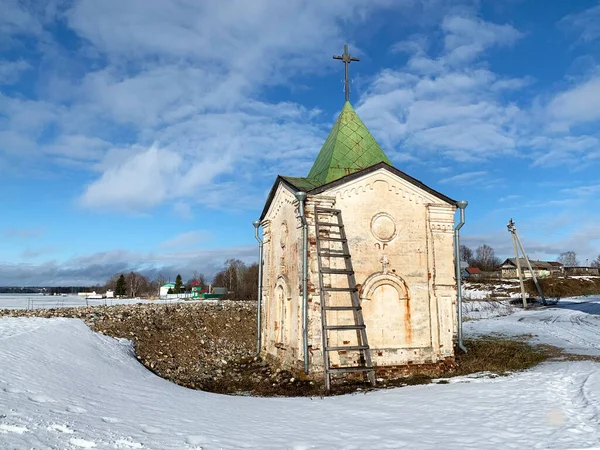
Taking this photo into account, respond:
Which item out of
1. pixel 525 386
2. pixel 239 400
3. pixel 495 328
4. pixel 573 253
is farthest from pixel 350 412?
pixel 573 253

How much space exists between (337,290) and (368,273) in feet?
3.42

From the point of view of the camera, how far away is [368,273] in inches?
427

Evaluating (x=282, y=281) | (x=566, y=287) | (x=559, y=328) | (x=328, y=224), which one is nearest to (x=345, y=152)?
(x=328, y=224)

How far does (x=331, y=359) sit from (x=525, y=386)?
395cm

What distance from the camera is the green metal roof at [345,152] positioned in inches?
481

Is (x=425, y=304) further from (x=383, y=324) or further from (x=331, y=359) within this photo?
(x=331, y=359)

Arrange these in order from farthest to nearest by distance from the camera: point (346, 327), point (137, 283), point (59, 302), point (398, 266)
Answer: point (137, 283)
point (59, 302)
point (398, 266)
point (346, 327)

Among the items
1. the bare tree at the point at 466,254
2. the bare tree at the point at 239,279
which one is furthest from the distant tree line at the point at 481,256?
the bare tree at the point at 239,279

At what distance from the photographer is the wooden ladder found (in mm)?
9773

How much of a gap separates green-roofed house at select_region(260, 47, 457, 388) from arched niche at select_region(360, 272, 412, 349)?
24 millimetres

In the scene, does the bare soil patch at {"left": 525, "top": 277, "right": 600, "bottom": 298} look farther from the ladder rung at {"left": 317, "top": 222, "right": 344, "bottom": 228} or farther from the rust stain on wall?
the ladder rung at {"left": 317, "top": 222, "right": 344, "bottom": 228}

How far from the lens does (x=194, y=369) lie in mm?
13180

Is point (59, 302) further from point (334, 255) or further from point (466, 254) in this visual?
point (466, 254)

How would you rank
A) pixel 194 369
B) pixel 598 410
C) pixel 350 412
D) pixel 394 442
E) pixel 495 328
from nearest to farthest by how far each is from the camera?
1. pixel 394 442
2. pixel 598 410
3. pixel 350 412
4. pixel 194 369
5. pixel 495 328
